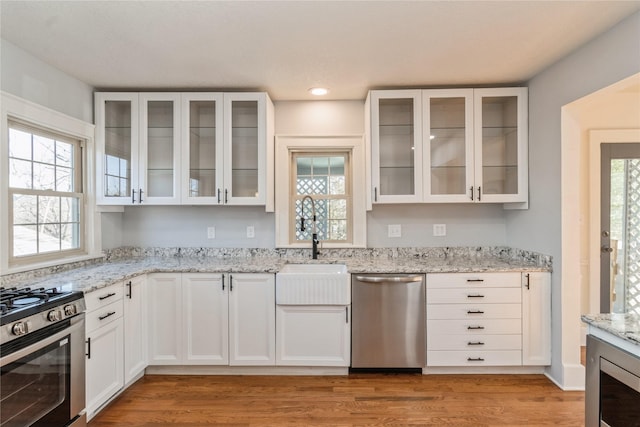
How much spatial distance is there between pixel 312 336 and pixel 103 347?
144 cm

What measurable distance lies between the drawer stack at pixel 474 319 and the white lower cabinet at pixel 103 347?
90.0 inches

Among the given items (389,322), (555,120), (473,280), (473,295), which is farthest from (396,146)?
(389,322)

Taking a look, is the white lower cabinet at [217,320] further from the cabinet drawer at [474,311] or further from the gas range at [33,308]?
the cabinet drawer at [474,311]

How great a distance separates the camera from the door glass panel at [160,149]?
2881 millimetres

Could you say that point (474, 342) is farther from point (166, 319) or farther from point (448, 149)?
point (166, 319)

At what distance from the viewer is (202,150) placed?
2.91 m

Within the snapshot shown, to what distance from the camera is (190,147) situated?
2881mm

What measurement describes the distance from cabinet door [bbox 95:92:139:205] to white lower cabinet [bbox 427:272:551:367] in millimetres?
2712

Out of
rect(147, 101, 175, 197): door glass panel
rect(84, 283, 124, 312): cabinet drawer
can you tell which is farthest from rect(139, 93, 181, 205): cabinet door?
rect(84, 283, 124, 312): cabinet drawer

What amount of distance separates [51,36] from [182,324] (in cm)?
216

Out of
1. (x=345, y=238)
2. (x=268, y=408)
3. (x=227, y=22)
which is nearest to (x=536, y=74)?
(x=345, y=238)

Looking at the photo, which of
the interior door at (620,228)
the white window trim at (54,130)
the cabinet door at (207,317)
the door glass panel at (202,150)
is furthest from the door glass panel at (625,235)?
the white window trim at (54,130)

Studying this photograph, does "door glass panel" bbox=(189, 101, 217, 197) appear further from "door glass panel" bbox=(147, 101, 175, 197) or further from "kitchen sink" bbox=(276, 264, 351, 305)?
"kitchen sink" bbox=(276, 264, 351, 305)

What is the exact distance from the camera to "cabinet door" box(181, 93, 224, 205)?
9.37ft
